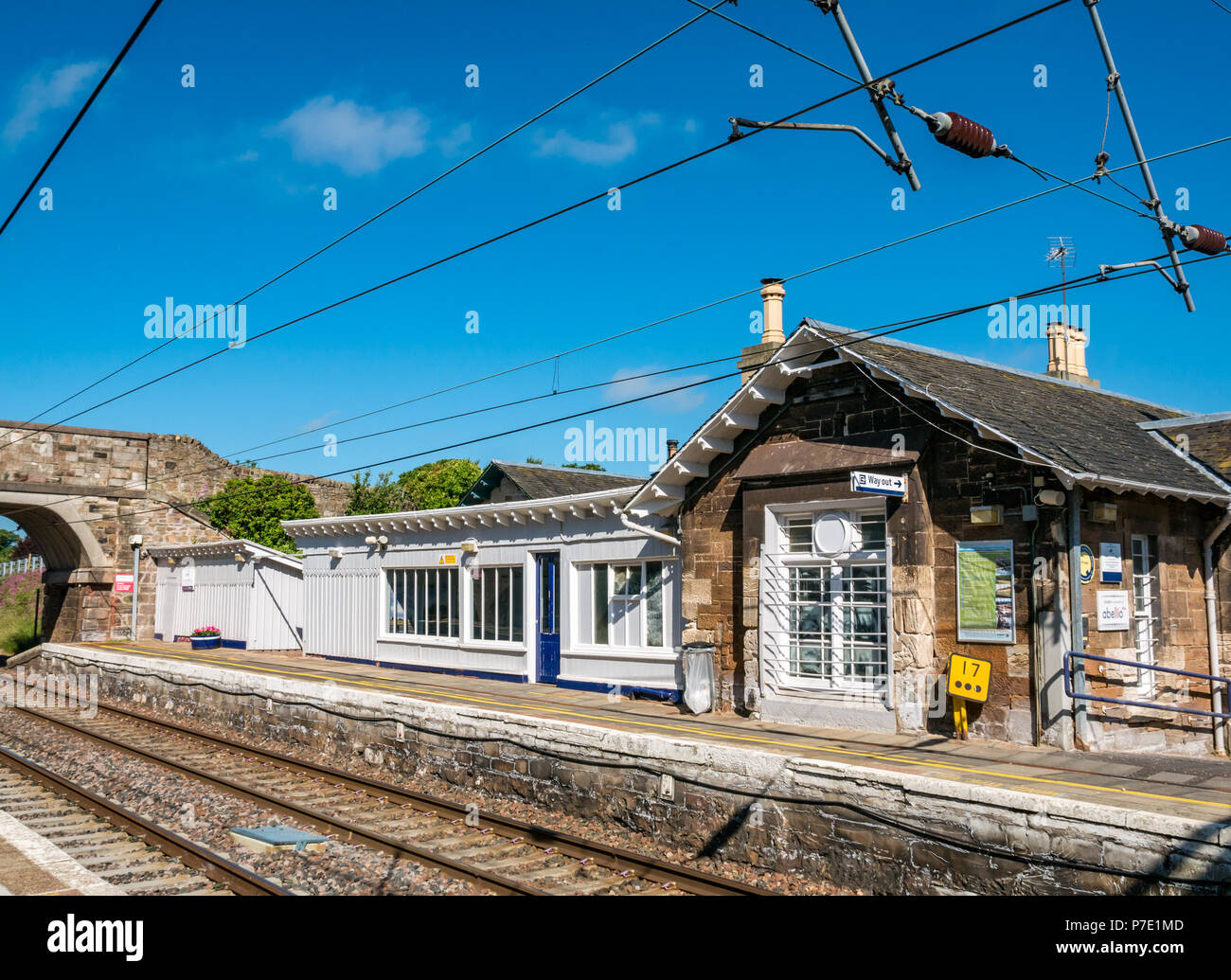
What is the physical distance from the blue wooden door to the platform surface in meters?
0.94

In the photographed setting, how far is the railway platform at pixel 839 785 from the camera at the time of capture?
7.33 meters

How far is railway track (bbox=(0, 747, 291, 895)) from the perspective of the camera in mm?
9023

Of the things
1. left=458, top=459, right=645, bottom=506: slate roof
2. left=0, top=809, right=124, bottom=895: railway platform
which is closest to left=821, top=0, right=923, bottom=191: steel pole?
left=0, top=809, right=124, bottom=895: railway platform

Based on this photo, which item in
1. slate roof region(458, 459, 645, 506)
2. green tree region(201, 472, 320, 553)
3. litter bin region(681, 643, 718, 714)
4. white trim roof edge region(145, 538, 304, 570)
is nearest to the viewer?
litter bin region(681, 643, 718, 714)

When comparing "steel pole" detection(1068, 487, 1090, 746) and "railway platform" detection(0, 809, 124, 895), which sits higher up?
"steel pole" detection(1068, 487, 1090, 746)

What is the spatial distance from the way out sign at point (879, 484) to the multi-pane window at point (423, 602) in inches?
455

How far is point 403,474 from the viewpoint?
5131cm

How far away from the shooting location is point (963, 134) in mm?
6969

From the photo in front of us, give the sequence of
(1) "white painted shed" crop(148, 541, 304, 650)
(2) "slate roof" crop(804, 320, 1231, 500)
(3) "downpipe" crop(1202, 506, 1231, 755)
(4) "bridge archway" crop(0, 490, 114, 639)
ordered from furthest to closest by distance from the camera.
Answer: (4) "bridge archway" crop(0, 490, 114, 639) < (1) "white painted shed" crop(148, 541, 304, 650) < (3) "downpipe" crop(1202, 506, 1231, 755) < (2) "slate roof" crop(804, 320, 1231, 500)

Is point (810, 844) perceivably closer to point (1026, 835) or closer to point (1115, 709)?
point (1026, 835)

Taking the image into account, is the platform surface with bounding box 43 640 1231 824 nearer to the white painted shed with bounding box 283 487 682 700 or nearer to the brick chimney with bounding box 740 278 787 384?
the white painted shed with bounding box 283 487 682 700

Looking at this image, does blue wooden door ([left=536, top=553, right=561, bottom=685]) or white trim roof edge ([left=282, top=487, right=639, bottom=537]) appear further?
blue wooden door ([left=536, top=553, right=561, bottom=685])

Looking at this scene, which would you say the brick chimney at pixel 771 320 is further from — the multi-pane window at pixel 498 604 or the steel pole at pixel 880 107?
the steel pole at pixel 880 107
